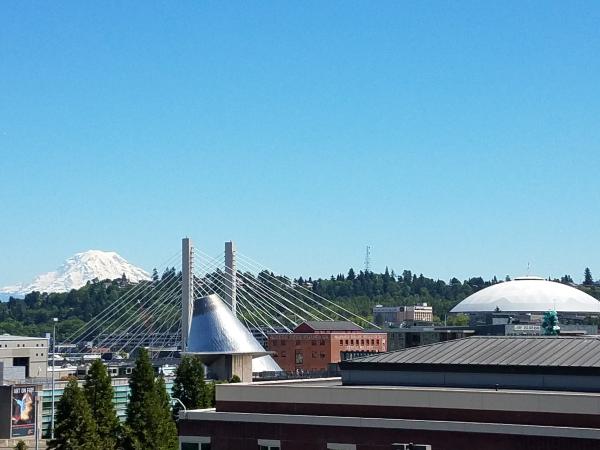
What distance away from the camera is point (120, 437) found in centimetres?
7344

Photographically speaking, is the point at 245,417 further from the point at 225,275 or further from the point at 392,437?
the point at 225,275

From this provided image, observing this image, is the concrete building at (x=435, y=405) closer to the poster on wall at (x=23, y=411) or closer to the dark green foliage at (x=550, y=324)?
the dark green foliage at (x=550, y=324)

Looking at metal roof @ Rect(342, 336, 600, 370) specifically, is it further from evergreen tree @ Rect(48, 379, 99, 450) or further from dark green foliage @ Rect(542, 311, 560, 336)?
evergreen tree @ Rect(48, 379, 99, 450)

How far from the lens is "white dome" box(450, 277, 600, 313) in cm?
16412

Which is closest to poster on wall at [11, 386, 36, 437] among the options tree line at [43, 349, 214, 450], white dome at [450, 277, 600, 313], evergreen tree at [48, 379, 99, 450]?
tree line at [43, 349, 214, 450]

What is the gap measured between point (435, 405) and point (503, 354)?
21.4ft

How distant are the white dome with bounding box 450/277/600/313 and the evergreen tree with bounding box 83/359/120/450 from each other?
3796 inches

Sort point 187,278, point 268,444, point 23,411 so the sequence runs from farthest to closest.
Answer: point 187,278, point 23,411, point 268,444

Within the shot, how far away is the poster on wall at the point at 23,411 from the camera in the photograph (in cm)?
10438

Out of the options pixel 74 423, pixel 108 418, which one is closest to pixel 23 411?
A: pixel 108 418

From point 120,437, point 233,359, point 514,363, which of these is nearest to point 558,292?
point 233,359

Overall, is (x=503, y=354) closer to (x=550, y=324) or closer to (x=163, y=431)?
(x=550, y=324)

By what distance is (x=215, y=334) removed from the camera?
125 meters

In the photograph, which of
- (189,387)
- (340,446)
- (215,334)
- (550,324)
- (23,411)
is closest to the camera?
(340,446)
